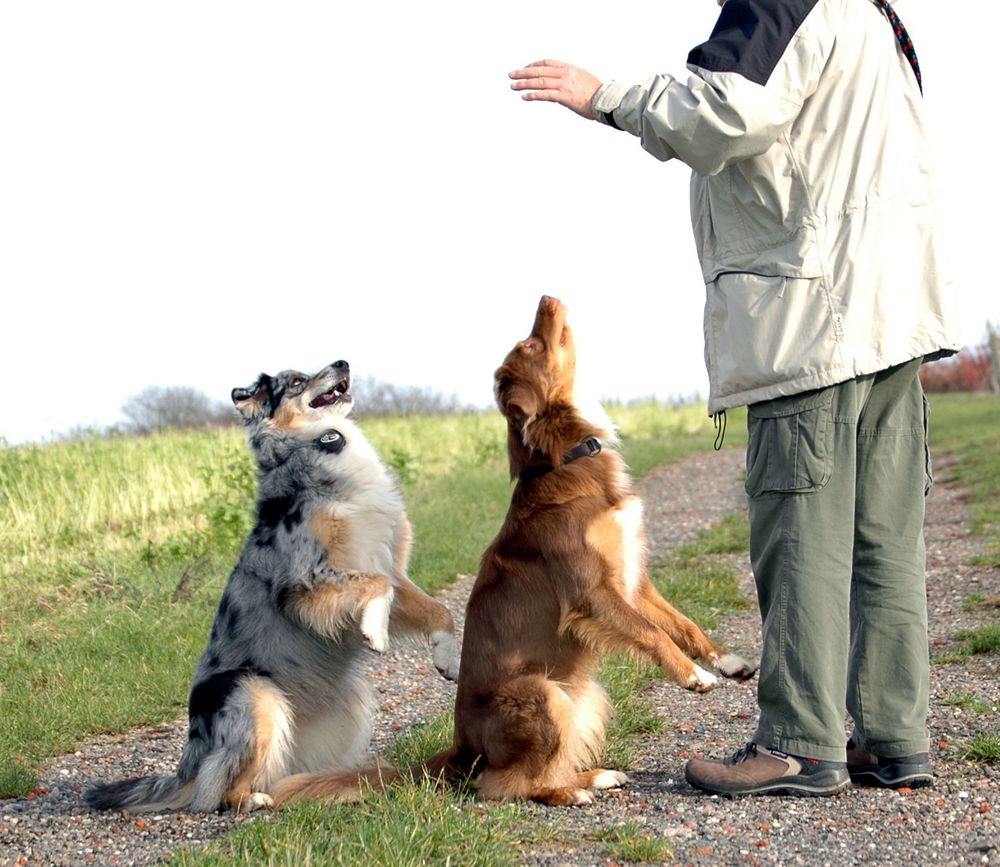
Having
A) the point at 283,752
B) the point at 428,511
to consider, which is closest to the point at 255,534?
the point at 283,752

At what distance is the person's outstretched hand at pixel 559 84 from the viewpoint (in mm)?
4039

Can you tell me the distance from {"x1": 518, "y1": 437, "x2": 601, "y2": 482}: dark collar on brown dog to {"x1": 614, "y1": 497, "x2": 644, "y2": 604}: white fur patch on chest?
252mm

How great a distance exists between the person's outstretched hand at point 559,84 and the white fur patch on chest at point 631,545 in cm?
152

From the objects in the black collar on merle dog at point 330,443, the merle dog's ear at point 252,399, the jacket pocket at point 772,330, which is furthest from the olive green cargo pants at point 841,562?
the merle dog's ear at point 252,399

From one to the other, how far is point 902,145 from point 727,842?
2.56m

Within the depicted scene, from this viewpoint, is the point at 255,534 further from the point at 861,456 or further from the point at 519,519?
the point at 861,456

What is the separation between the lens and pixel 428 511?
45.5 feet

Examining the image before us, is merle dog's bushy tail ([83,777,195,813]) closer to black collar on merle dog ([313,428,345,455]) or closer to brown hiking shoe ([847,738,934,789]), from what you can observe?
black collar on merle dog ([313,428,345,455])

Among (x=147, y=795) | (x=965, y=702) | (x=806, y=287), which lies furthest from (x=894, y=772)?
(x=147, y=795)

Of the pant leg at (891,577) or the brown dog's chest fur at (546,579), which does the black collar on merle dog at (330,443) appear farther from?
the pant leg at (891,577)

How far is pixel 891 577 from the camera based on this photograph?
4.30 meters

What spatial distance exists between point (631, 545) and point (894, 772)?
1.30 meters

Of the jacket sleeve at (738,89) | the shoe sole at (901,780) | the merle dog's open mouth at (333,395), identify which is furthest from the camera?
the merle dog's open mouth at (333,395)

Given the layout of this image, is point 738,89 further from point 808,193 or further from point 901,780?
point 901,780
